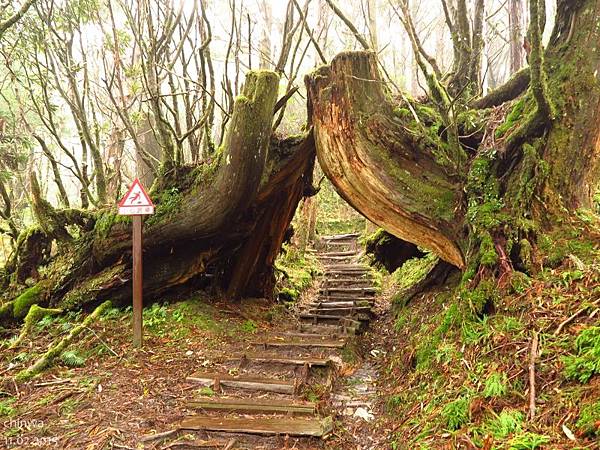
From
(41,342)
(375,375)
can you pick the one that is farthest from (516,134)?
(41,342)

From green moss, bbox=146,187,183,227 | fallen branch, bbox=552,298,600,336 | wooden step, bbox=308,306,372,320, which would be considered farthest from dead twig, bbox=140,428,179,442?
wooden step, bbox=308,306,372,320

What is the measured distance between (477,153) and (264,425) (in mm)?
4083

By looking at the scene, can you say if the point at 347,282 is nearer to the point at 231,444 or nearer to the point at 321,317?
the point at 321,317

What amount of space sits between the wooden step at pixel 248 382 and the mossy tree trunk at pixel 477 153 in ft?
8.30

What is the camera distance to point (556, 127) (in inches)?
179

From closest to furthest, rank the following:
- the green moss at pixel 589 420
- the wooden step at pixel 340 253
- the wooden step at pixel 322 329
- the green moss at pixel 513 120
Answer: the green moss at pixel 589 420
the green moss at pixel 513 120
the wooden step at pixel 322 329
the wooden step at pixel 340 253

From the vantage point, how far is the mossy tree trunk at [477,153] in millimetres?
4449

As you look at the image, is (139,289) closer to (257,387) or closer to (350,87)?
(257,387)

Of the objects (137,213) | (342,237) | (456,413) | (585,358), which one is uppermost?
(137,213)

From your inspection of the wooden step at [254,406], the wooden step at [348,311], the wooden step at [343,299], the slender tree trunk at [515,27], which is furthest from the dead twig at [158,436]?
the slender tree trunk at [515,27]

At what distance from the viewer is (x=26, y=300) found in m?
7.14

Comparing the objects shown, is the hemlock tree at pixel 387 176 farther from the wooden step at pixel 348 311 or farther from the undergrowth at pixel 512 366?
the wooden step at pixel 348 311

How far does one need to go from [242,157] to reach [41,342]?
3.98 meters

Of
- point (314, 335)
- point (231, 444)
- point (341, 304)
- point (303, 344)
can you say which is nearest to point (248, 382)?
point (231, 444)
